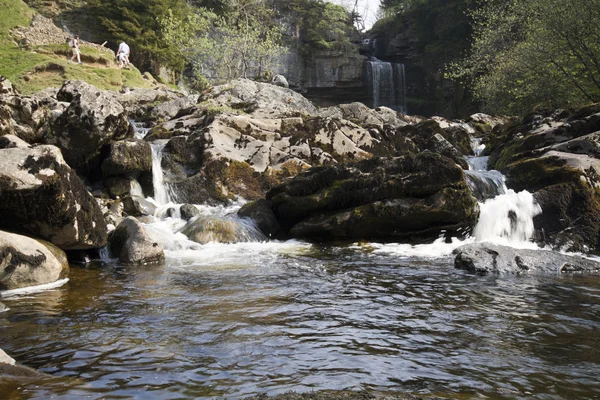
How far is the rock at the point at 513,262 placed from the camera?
916cm

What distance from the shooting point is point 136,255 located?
10047 mm

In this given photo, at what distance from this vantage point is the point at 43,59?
105ft

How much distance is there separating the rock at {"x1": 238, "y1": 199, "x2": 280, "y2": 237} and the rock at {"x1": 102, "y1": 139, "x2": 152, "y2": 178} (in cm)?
369

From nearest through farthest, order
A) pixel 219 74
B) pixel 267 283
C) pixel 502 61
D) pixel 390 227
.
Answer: pixel 267 283
pixel 390 227
pixel 502 61
pixel 219 74

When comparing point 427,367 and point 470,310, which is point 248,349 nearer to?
point 427,367

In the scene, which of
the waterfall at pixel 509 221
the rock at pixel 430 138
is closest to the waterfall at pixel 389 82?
the rock at pixel 430 138

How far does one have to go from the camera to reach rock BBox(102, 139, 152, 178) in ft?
47.0

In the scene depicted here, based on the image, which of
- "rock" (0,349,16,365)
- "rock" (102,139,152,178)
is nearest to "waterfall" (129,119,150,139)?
"rock" (102,139,152,178)

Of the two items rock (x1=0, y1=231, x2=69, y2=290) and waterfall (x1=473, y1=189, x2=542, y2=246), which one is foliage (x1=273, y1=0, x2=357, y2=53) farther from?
rock (x1=0, y1=231, x2=69, y2=290)

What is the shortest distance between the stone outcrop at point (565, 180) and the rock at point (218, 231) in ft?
26.3

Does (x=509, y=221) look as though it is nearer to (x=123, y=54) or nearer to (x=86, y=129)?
(x=86, y=129)

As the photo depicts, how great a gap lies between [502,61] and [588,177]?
2143 cm

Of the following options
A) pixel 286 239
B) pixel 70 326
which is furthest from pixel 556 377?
pixel 286 239

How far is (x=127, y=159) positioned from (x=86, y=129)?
Answer: 1464mm
